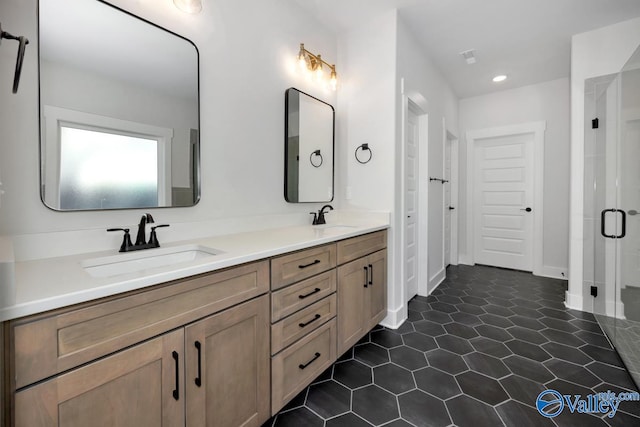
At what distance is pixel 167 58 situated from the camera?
1.54 m

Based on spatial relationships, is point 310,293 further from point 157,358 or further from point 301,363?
point 157,358

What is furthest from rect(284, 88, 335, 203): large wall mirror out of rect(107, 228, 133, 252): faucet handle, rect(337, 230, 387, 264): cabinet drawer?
rect(107, 228, 133, 252): faucet handle

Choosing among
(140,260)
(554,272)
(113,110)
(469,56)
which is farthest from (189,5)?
(554,272)

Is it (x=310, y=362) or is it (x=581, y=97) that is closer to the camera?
(x=310, y=362)

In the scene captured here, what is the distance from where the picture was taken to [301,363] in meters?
1.54

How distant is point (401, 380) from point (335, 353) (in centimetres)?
44

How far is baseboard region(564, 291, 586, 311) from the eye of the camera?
2.79 metres

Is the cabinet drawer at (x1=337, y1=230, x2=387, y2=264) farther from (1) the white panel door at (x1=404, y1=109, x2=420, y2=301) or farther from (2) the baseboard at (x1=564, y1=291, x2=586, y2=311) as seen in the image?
(2) the baseboard at (x1=564, y1=291, x2=586, y2=311)

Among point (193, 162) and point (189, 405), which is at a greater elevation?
point (193, 162)

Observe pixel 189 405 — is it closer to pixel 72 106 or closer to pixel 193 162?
pixel 193 162

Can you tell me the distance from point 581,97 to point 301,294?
3.34 metres

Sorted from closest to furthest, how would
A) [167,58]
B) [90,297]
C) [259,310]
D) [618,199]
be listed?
1. [90,297]
2. [259,310]
3. [167,58]
4. [618,199]

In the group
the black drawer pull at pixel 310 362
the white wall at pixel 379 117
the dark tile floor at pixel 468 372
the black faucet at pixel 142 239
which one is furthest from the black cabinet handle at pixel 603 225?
the black faucet at pixel 142 239

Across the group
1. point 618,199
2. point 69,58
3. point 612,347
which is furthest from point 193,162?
point 612,347
